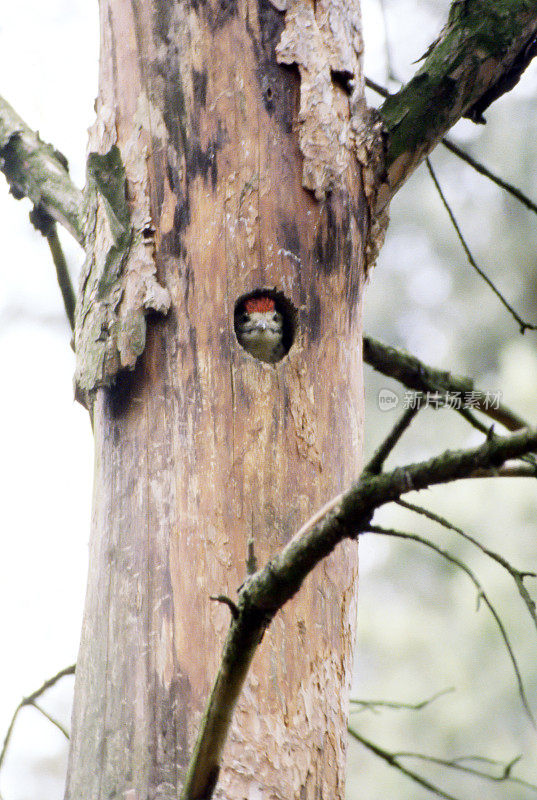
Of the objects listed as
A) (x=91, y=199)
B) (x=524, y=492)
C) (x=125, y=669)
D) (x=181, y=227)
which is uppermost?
(x=524, y=492)

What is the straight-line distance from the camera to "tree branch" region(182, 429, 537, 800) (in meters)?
0.96

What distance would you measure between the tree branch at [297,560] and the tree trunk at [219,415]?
0.39 meters

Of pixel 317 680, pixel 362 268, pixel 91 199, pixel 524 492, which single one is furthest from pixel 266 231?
pixel 524 492

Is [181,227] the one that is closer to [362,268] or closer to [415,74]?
[362,268]

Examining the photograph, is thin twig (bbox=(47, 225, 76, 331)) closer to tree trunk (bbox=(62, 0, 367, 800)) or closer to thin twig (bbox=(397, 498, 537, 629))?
tree trunk (bbox=(62, 0, 367, 800))

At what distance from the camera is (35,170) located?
7.89 ft

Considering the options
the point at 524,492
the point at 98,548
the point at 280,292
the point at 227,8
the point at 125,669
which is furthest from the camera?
the point at 524,492

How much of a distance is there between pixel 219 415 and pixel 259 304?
0.34 meters

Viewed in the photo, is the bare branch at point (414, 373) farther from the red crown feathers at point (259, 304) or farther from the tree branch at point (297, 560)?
the tree branch at point (297, 560)

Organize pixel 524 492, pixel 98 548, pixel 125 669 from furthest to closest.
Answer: pixel 524 492
pixel 98 548
pixel 125 669

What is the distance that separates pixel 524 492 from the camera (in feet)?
20.6

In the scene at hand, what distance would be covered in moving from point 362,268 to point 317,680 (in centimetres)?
97

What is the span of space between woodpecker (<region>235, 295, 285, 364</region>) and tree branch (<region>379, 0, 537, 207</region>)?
40 centimetres

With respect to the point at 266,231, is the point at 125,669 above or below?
below
